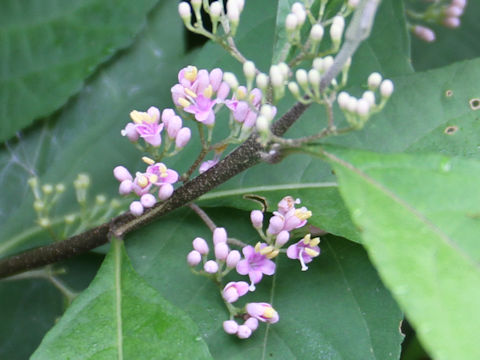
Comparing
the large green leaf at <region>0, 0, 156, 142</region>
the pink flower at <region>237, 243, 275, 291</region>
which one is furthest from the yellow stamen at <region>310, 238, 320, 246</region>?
the large green leaf at <region>0, 0, 156, 142</region>

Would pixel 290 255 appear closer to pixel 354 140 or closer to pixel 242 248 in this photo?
pixel 242 248

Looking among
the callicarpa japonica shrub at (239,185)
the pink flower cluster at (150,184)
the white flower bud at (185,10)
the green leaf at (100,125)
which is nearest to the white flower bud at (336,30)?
the callicarpa japonica shrub at (239,185)

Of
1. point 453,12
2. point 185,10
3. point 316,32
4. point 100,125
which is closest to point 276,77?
point 316,32

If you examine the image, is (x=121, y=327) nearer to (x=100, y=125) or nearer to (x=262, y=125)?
(x=262, y=125)

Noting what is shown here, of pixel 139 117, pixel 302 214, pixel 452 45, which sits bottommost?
pixel 452 45

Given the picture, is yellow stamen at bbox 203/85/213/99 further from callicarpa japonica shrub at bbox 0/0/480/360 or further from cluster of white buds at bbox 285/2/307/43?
cluster of white buds at bbox 285/2/307/43
